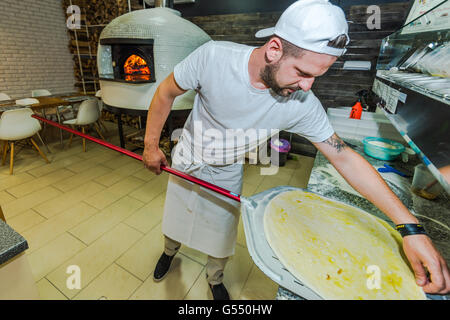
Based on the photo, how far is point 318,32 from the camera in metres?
0.77

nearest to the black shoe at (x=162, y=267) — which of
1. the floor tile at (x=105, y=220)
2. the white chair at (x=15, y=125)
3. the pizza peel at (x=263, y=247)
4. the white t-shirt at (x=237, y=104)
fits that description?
the floor tile at (x=105, y=220)

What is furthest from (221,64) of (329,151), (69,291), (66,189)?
(66,189)

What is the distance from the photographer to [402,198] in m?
1.21

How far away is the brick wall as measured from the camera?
14.9ft

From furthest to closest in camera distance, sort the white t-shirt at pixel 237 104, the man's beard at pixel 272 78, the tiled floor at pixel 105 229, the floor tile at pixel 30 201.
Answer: the floor tile at pixel 30 201, the tiled floor at pixel 105 229, the white t-shirt at pixel 237 104, the man's beard at pixel 272 78

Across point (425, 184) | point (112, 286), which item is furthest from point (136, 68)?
point (425, 184)

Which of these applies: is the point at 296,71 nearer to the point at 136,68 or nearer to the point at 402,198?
the point at 402,198

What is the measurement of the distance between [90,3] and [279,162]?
5206mm

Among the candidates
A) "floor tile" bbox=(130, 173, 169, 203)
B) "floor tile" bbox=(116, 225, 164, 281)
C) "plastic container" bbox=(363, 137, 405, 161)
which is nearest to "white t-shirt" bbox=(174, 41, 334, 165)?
"plastic container" bbox=(363, 137, 405, 161)

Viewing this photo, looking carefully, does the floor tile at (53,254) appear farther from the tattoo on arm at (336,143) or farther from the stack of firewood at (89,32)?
the stack of firewood at (89,32)

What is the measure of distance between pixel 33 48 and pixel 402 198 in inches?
271

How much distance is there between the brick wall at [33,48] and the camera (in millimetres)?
4555

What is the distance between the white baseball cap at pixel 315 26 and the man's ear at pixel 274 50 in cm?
4

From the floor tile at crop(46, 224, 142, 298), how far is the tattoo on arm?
183 centimetres
